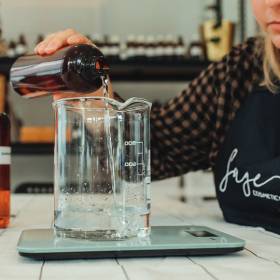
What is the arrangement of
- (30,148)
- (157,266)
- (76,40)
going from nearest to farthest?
1. (157,266)
2. (76,40)
3. (30,148)

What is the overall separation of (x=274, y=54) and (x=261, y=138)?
0.26m

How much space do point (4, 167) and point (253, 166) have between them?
1.45ft

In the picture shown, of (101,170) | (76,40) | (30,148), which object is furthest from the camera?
(30,148)

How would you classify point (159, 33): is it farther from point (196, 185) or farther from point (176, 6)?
point (196, 185)

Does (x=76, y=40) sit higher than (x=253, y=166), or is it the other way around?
(x=76, y=40)

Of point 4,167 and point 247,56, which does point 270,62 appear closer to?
point 247,56

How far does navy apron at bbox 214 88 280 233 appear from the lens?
0.95 meters

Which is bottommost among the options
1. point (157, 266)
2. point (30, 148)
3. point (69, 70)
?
point (157, 266)

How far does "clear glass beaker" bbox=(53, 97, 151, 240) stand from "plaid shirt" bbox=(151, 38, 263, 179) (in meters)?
0.64

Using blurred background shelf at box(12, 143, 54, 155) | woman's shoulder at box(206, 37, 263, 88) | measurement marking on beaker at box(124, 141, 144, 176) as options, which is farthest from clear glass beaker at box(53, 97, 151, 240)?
blurred background shelf at box(12, 143, 54, 155)

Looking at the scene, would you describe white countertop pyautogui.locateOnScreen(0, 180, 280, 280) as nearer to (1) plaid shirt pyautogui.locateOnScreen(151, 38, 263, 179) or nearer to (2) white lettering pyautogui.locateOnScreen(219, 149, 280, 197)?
(2) white lettering pyautogui.locateOnScreen(219, 149, 280, 197)

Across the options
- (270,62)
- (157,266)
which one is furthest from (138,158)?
(270,62)

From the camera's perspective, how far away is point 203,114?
1392 millimetres

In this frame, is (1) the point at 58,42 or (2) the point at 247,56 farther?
(2) the point at 247,56
